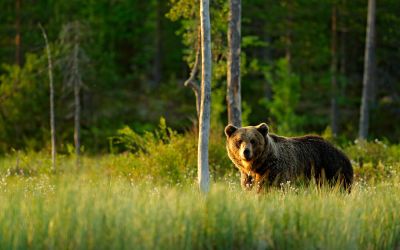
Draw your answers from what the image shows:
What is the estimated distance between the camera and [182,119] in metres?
33.6

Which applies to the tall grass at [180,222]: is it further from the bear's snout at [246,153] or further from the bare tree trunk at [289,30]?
the bare tree trunk at [289,30]

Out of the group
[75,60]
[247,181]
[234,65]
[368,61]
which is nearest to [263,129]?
[247,181]

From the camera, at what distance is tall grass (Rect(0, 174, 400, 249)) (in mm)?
8016

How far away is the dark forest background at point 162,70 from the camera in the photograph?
27.5 meters

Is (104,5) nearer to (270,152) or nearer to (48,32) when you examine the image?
(48,32)

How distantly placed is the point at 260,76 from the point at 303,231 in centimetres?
3165

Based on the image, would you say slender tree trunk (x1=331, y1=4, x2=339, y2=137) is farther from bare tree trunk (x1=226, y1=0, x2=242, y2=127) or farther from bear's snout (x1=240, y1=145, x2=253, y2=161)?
bear's snout (x1=240, y1=145, x2=253, y2=161)

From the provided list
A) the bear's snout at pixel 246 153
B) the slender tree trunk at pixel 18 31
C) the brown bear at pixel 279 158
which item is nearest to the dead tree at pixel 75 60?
the slender tree trunk at pixel 18 31

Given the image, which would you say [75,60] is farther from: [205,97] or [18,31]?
[205,97]

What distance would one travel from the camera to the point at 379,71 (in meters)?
34.3

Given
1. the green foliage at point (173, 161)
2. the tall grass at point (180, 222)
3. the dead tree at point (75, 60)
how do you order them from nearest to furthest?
the tall grass at point (180, 222) < the green foliage at point (173, 161) < the dead tree at point (75, 60)

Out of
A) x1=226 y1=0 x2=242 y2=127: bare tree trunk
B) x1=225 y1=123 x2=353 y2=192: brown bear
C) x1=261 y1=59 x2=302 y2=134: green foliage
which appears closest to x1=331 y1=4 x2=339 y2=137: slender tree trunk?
x1=261 y1=59 x2=302 y2=134: green foliage

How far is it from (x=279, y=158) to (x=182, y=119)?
22006 millimetres

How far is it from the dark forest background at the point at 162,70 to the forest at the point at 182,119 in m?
0.08
